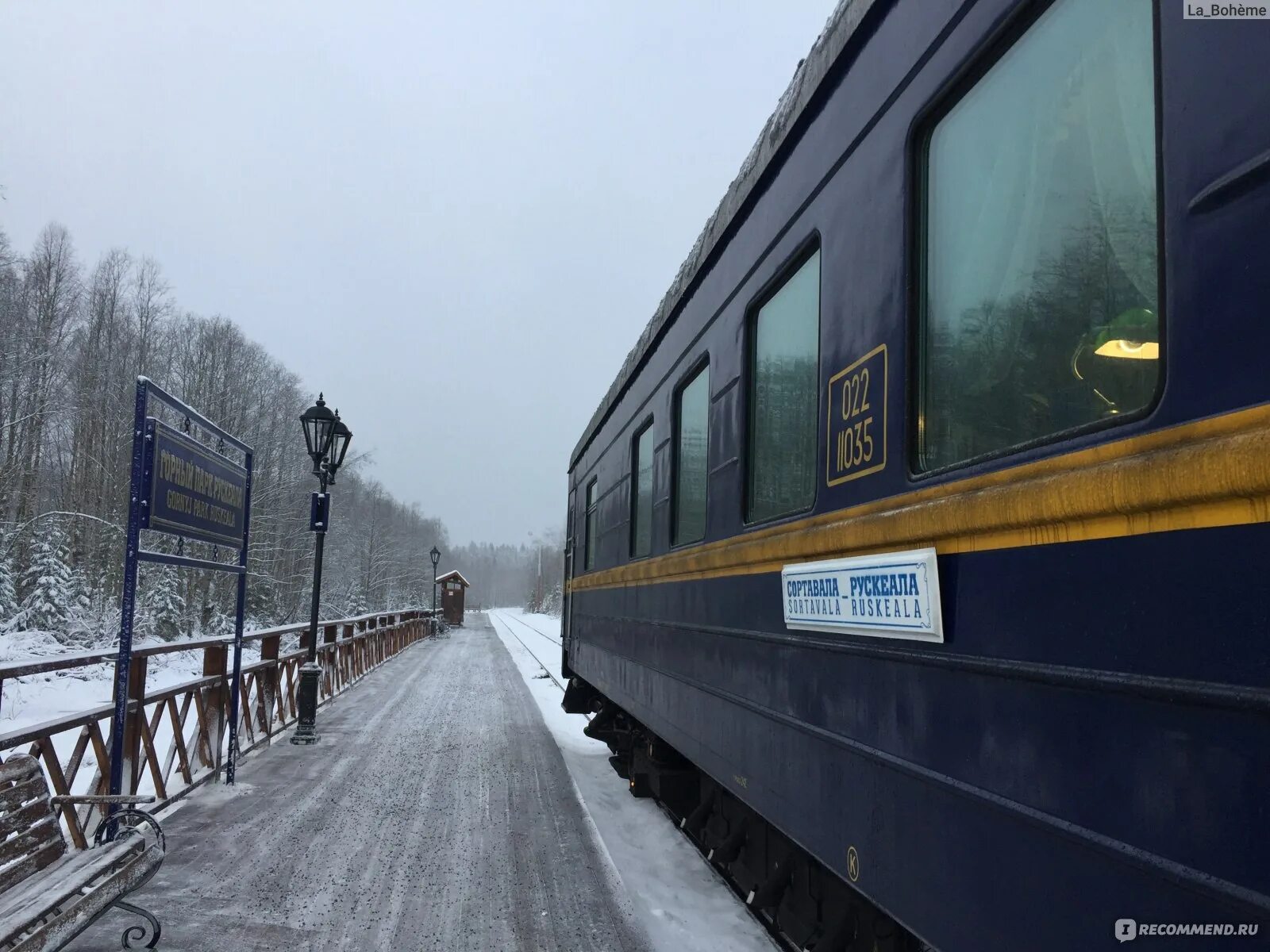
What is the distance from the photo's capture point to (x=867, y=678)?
2154 millimetres

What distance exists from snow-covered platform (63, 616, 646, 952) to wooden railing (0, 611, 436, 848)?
0.29 m

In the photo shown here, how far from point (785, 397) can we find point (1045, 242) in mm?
1423

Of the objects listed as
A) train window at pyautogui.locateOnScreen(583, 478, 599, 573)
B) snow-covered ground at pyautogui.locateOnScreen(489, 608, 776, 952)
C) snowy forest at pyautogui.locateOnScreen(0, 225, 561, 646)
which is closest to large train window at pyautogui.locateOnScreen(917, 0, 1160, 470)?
snow-covered ground at pyautogui.locateOnScreen(489, 608, 776, 952)

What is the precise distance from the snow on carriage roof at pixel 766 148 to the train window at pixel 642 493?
59 centimetres

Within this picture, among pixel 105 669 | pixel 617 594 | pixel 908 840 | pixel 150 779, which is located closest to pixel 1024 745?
pixel 908 840

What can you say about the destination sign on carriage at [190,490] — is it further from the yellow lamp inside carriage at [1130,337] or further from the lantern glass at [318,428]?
the yellow lamp inside carriage at [1130,337]

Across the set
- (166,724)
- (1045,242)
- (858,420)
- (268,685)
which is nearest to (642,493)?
(858,420)

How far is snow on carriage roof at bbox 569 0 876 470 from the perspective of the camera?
2656mm

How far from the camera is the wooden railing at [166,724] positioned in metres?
4.33

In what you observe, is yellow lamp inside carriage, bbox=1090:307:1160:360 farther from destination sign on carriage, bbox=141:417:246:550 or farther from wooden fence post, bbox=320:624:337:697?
wooden fence post, bbox=320:624:337:697

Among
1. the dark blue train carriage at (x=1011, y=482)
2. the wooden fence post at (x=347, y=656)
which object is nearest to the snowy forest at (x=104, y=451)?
the wooden fence post at (x=347, y=656)

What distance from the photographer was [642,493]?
18.8 ft

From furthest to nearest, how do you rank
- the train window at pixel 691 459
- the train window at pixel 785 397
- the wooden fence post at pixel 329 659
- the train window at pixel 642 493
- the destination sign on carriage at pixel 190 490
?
the wooden fence post at pixel 329 659 → the train window at pixel 642 493 → the destination sign on carriage at pixel 190 490 → the train window at pixel 691 459 → the train window at pixel 785 397

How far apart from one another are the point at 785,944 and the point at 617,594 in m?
2.73
